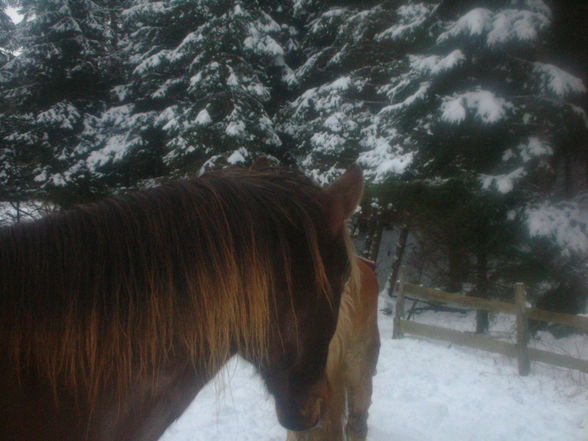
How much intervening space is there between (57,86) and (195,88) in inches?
212

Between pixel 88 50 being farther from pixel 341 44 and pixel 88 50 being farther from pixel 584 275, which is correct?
pixel 584 275

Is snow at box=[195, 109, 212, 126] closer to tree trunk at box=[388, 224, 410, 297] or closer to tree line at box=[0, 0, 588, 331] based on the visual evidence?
tree line at box=[0, 0, 588, 331]

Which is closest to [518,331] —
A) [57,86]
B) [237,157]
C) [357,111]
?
[357,111]

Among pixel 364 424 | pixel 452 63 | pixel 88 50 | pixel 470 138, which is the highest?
pixel 88 50

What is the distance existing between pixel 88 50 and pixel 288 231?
13.8 m

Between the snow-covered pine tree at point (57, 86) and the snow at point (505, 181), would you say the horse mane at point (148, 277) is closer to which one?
the snow at point (505, 181)

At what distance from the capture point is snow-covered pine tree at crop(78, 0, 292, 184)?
9.13m

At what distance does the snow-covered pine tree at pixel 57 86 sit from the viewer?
10.5 meters

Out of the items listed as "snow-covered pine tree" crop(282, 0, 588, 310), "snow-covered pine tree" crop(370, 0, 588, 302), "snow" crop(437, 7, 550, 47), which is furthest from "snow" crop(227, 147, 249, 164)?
"snow" crop(437, 7, 550, 47)

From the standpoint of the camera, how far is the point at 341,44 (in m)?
9.32

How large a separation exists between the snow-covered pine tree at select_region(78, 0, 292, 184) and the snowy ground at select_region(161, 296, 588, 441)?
5.43 meters

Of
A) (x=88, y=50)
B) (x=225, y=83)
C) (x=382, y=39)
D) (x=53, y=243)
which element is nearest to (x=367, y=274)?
(x=53, y=243)

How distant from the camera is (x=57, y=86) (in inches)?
454

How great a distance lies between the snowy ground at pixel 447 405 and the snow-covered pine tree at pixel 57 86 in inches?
315
